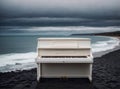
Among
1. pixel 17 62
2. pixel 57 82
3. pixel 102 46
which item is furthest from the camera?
pixel 102 46

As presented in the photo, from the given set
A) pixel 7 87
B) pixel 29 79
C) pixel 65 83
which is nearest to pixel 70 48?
pixel 65 83

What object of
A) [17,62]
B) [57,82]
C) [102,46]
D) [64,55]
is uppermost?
[64,55]

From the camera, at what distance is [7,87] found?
5.84 meters

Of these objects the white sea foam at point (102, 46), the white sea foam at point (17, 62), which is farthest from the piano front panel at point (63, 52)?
the white sea foam at point (102, 46)

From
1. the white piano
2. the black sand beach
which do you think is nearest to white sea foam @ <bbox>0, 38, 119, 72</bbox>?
the black sand beach

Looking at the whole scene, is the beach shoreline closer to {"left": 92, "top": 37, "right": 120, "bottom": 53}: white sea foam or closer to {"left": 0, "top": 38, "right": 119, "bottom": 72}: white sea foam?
{"left": 0, "top": 38, "right": 119, "bottom": 72}: white sea foam

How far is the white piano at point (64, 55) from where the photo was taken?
6324 mm

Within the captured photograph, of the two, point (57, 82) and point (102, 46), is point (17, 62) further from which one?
point (102, 46)

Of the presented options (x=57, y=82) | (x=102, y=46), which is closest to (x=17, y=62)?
(x=57, y=82)

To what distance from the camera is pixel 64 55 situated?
6.34m

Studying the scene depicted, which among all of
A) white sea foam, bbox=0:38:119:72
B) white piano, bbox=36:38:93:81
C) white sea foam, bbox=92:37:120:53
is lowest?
white sea foam, bbox=92:37:120:53

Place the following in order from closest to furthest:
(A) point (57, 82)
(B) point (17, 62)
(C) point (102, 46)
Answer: (A) point (57, 82), (B) point (17, 62), (C) point (102, 46)

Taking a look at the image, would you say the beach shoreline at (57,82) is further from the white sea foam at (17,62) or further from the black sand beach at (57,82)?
the white sea foam at (17,62)

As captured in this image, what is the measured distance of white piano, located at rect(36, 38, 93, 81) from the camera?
20.7 ft
